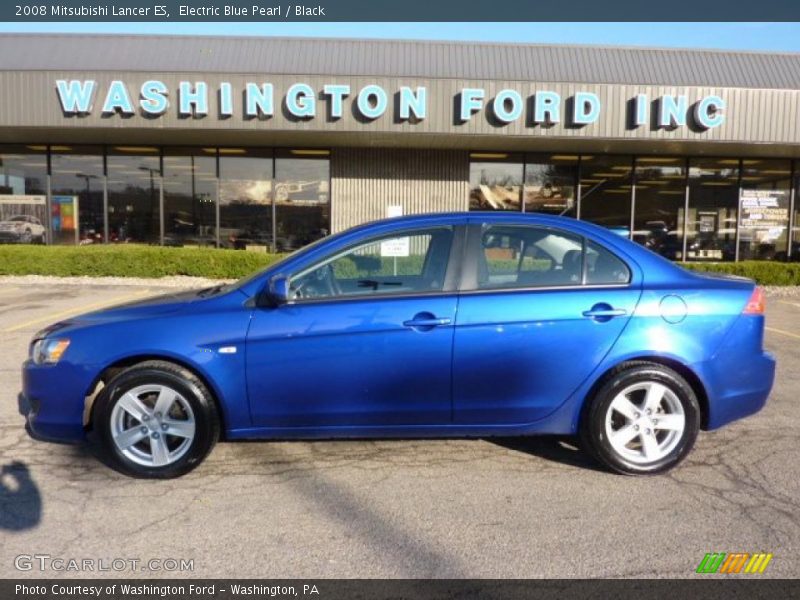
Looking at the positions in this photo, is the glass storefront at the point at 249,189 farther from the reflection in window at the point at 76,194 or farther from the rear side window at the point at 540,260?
the rear side window at the point at 540,260

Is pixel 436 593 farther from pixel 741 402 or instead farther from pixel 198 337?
pixel 741 402

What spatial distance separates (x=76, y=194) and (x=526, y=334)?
15790 millimetres

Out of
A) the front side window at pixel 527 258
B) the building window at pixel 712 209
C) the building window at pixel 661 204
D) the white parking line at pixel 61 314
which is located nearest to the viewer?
the front side window at pixel 527 258

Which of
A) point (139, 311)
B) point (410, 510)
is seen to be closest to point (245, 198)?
point (139, 311)

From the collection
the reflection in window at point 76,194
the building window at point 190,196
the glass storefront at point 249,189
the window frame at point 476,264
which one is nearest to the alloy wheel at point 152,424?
the window frame at point 476,264

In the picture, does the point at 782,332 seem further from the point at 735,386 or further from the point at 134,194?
the point at 134,194

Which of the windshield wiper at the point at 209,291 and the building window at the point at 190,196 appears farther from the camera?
the building window at the point at 190,196

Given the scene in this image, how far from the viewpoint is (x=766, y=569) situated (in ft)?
9.18

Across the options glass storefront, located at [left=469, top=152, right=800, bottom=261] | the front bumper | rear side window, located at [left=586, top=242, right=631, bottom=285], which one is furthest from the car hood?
glass storefront, located at [left=469, top=152, right=800, bottom=261]

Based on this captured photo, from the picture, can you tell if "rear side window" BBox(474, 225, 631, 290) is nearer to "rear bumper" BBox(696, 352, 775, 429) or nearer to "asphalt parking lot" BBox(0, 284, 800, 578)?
"rear bumper" BBox(696, 352, 775, 429)

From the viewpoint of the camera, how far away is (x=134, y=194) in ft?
53.1

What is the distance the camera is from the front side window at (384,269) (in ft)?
12.4

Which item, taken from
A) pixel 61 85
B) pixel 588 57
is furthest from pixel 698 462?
pixel 588 57

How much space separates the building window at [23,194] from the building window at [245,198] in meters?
4.67
